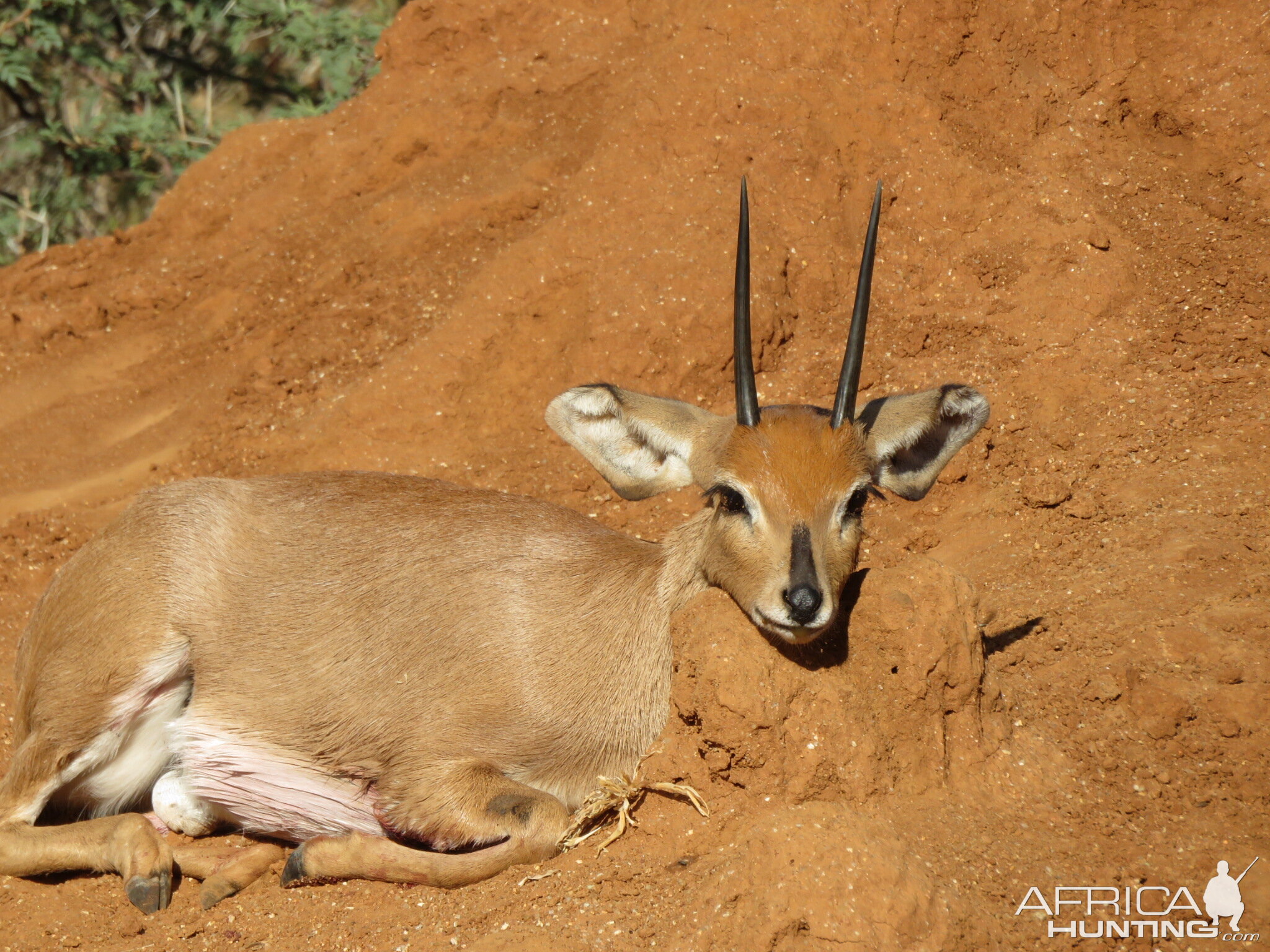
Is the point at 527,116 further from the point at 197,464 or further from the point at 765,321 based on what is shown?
the point at 197,464

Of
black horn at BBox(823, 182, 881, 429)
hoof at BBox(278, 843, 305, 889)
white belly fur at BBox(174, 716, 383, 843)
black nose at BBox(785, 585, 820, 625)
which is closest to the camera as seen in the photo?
black nose at BBox(785, 585, 820, 625)

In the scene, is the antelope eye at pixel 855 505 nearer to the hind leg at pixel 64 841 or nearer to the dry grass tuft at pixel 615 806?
the dry grass tuft at pixel 615 806

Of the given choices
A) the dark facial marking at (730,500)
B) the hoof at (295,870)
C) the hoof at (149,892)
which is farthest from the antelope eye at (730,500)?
the hoof at (149,892)

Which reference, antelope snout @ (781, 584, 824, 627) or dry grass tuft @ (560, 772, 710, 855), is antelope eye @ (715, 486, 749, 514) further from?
dry grass tuft @ (560, 772, 710, 855)

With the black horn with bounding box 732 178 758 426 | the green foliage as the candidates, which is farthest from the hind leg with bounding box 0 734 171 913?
the green foliage

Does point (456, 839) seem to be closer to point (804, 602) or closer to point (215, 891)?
point (215, 891)

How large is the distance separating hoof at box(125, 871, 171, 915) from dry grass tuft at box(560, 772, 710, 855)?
200cm

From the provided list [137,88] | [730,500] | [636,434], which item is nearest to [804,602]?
[730,500]

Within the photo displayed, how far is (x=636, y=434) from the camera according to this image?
5973mm

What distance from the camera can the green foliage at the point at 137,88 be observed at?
46.6 feet

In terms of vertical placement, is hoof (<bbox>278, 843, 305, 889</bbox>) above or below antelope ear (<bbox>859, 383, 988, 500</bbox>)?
below

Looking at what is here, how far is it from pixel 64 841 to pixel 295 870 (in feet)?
4.41

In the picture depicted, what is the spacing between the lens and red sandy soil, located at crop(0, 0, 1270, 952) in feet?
16.4

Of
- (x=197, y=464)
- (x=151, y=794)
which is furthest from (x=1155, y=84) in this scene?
(x=151, y=794)
